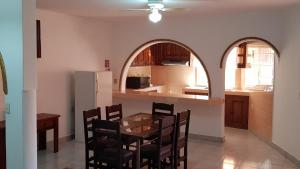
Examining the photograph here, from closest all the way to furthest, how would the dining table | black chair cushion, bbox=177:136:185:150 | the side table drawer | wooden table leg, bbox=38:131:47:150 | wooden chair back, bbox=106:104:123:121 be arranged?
the dining table
black chair cushion, bbox=177:136:185:150
wooden chair back, bbox=106:104:123:121
the side table drawer
wooden table leg, bbox=38:131:47:150

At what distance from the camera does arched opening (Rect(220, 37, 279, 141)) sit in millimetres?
7398

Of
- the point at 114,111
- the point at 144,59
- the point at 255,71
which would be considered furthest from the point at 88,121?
the point at 255,71

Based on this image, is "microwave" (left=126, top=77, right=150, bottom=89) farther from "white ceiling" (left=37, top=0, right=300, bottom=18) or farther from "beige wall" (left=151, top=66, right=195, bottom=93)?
"white ceiling" (left=37, top=0, right=300, bottom=18)

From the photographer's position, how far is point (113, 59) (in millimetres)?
7898

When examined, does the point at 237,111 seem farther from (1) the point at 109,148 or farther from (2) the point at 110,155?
(2) the point at 110,155

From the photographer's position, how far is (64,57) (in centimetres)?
652

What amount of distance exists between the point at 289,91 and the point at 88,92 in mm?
3605

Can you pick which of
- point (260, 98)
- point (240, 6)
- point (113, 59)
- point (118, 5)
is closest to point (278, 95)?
point (260, 98)

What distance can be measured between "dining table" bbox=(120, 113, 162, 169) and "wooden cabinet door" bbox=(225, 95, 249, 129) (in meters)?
3.46

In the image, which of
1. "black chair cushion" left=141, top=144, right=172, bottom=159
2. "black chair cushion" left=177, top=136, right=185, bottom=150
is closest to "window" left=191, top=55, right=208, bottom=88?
"black chair cushion" left=177, top=136, right=185, bottom=150

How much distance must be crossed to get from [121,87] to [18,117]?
418 centimetres

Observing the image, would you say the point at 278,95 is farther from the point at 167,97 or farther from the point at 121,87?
the point at 121,87

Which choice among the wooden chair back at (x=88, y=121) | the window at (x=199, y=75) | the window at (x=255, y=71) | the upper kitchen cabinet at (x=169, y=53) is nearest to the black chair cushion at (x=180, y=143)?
the wooden chair back at (x=88, y=121)

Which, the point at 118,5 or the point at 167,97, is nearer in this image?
the point at 118,5
